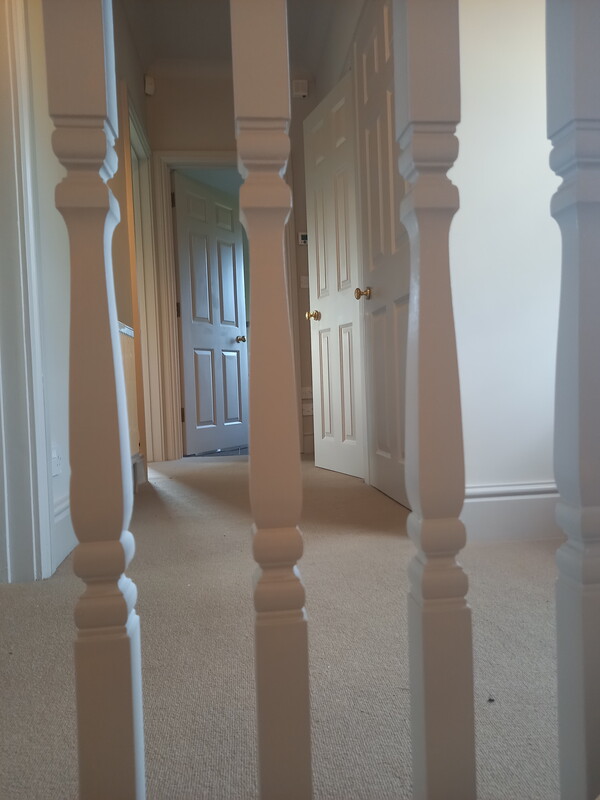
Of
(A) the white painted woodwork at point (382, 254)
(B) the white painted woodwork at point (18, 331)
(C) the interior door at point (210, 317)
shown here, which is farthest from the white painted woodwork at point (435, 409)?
(C) the interior door at point (210, 317)

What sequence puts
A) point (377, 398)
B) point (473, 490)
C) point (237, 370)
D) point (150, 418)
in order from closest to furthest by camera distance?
point (473, 490) → point (377, 398) → point (150, 418) → point (237, 370)

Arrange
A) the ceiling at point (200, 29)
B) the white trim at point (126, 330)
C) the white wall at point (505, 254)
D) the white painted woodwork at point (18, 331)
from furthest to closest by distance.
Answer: the ceiling at point (200, 29) → the white trim at point (126, 330) → the white wall at point (505, 254) → the white painted woodwork at point (18, 331)

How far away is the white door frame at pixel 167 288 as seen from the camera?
437 centimetres

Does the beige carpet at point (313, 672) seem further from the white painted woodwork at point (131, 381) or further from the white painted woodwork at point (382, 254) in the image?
the white painted woodwork at point (131, 381)

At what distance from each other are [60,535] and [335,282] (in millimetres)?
2168

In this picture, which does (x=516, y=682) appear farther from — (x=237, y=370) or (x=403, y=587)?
(x=237, y=370)

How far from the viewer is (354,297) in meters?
3.18

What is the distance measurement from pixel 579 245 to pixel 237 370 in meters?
4.84

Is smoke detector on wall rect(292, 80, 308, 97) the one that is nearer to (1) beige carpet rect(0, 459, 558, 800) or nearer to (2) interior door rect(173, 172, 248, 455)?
(2) interior door rect(173, 172, 248, 455)

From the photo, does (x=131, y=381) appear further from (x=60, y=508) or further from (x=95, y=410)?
(x=95, y=410)

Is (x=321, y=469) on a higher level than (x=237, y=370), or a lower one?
lower

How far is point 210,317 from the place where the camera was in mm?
4938

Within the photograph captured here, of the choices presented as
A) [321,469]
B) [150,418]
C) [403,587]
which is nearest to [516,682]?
[403,587]

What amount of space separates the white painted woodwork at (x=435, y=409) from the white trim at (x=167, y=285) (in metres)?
4.01
